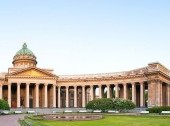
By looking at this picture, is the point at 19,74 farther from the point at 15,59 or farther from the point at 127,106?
the point at 127,106

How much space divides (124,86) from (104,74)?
959cm

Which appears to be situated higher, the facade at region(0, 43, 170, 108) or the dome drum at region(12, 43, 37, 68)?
the dome drum at region(12, 43, 37, 68)

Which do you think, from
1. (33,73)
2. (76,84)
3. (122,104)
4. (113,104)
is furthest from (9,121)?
(76,84)

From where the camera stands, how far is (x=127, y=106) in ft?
251

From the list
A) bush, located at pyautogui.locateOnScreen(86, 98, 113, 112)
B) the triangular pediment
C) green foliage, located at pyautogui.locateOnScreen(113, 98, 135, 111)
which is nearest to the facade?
the triangular pediment

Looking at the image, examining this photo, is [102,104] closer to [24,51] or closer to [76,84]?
[76,84]

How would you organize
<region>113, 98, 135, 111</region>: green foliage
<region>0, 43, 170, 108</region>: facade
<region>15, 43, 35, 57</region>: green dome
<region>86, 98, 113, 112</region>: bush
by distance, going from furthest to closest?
<region>15, 43, 35, 57</region>: green dome, <region>0, 43, 170, 108</region>: facade, <region>86, 98, 113, 112</region>: bush, <region>113, 98, 135, 111</region>: green foliage

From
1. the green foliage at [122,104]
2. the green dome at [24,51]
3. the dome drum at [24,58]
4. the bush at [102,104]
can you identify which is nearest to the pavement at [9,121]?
the bush at [102,104]

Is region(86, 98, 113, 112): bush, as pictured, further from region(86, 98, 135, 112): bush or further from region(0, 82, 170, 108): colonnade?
region(0, 82, 170, 108): colonnade

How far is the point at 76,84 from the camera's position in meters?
101

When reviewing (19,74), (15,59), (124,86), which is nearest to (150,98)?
(124,86)

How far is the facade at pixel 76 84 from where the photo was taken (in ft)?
275

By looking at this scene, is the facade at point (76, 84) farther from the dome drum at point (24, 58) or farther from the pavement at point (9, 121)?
the pavement at point (9, 121)

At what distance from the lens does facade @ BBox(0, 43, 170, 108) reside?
275 feet
